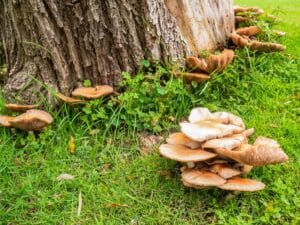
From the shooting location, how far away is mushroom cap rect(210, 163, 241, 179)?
2.72m

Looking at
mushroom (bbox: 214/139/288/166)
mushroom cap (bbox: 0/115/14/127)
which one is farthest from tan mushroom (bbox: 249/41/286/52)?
mushroom cap (bbox: 0/115/14/127)

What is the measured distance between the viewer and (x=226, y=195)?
290 centimetres

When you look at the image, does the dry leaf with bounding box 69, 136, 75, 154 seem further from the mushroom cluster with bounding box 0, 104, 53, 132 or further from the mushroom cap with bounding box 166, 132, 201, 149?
the mushroom cap with bounding box 166, 132, 201, 149

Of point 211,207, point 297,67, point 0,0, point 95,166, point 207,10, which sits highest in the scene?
point 0,0

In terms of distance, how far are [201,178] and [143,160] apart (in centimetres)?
67

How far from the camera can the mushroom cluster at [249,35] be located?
13.3 ft

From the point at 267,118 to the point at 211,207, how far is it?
42.1 inches

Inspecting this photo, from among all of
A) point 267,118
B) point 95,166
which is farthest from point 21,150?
point 267,118

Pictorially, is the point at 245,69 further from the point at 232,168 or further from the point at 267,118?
the point at 232,168

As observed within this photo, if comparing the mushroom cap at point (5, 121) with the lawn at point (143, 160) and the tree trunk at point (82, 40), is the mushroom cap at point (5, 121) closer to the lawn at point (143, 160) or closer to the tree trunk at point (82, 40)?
the lawn at point (143, 160)

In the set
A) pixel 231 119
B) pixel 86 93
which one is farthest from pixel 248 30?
pixel 86 93

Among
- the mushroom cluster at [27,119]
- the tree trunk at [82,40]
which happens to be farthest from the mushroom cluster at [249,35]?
the mushroom cluster at [27,119]

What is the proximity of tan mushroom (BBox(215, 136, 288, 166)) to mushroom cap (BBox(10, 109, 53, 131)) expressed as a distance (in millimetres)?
1361

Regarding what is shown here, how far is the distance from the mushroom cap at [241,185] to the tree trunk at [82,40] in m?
1.38
